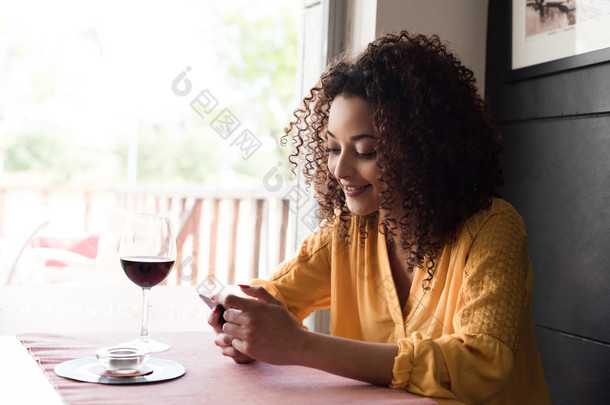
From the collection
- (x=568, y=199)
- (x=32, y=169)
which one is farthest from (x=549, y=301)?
(x=32, y=169)

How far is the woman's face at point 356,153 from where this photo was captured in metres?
1.31

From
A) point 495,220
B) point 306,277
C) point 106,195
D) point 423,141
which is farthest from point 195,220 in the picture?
point 495,220

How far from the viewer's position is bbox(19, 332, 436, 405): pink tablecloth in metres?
0.80

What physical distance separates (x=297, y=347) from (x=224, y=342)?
16 centimetres

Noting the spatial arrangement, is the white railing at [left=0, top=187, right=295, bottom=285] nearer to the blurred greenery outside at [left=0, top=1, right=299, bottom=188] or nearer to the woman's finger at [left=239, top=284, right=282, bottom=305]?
the woman's finger at [left=239, top=284, right=282, bottom=305]

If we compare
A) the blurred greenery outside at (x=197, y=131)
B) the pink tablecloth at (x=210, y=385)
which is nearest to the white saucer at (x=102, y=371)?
the pink tablecloth at (x=210, y=385)

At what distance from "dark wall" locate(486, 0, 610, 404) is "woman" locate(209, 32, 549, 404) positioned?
0.46 m

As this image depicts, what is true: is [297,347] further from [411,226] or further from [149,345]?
[411,226]

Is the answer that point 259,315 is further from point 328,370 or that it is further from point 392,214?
point 392,214

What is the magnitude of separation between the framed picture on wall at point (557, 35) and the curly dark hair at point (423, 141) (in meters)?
0.56

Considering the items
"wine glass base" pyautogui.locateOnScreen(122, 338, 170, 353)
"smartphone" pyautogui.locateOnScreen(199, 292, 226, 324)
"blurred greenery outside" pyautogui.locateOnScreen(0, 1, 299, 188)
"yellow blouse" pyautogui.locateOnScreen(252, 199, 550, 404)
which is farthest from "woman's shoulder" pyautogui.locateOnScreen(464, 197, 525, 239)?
"blurred greenery outside" pyautogui.locateOnScreen(0, 1, 299, 188)

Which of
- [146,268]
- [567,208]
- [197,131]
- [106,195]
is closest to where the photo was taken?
[146,268]

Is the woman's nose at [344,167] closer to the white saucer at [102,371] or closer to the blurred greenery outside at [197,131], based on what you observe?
the white saucer at [102,371]

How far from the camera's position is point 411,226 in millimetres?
1329
